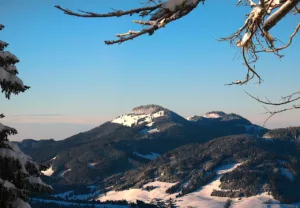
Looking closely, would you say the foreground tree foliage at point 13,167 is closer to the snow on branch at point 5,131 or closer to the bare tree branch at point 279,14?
the snow on branch at point 5,131

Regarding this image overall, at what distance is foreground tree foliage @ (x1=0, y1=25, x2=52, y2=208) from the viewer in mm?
12664

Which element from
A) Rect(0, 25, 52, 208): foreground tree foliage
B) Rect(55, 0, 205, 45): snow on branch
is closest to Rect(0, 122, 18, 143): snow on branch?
Rect(0, 25, 52, 208): foreground tree foliage

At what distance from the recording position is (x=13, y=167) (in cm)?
1290

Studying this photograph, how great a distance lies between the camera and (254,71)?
5.50 meters

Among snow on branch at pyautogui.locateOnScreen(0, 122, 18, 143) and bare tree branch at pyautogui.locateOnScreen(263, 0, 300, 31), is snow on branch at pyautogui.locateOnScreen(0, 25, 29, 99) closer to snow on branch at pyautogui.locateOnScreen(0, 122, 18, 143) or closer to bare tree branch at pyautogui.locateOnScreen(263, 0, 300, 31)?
snow on branch at pyautogui.locateOnScreen(0, 122, 18, 143)

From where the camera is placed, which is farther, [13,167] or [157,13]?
[13,167]

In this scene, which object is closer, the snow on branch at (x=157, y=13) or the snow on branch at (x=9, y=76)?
the snow on branch at (x=157, y=13)

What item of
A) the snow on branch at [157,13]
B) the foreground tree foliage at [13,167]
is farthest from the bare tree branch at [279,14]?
the foreground tree foliage at [13,167]

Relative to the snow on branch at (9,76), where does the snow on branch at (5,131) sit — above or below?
below

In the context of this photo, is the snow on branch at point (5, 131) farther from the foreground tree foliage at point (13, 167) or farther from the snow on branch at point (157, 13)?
the snow on branch at point (157, 13)

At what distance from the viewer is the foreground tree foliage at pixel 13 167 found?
1266 centimetres

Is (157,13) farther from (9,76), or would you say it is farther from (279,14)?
(9,76)

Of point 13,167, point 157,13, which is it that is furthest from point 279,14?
point 13,167

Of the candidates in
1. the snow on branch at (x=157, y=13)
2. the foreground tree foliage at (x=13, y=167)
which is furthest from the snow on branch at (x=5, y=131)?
the snow on branch at (x=157, y=13)
